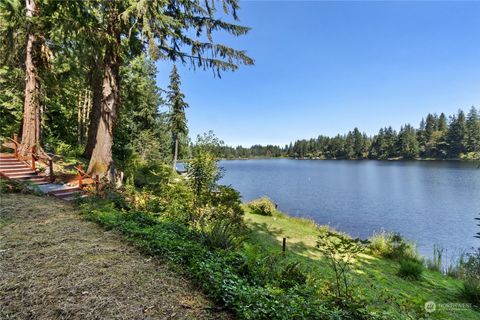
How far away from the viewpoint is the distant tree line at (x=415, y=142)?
7706 cm

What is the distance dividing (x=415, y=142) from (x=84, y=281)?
4152 inches

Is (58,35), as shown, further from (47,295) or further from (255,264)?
(255,264)

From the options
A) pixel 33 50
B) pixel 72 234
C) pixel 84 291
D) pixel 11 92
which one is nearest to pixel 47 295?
pixel 84 291

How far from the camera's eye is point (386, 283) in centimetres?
662

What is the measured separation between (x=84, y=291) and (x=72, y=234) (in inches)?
85.7

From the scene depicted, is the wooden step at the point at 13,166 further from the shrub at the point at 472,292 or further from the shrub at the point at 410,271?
the shrub at the point at 472,292

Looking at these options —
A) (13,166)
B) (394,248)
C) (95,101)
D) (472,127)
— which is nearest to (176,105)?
(95,101)

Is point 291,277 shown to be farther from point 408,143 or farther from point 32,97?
point 408,143

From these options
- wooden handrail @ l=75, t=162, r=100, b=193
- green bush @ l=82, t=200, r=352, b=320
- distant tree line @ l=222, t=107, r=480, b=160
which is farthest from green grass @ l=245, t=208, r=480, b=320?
distant tree line @ l=222, t=107, r=480, b=160

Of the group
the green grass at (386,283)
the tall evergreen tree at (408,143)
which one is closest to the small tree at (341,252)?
the green grass at (386,283)

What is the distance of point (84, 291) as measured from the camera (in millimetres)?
2980

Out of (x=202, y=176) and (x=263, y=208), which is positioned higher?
(x=202, y=176)

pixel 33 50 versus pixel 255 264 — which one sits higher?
pixel 33 50

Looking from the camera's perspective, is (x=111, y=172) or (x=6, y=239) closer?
(x=6, y=239)
